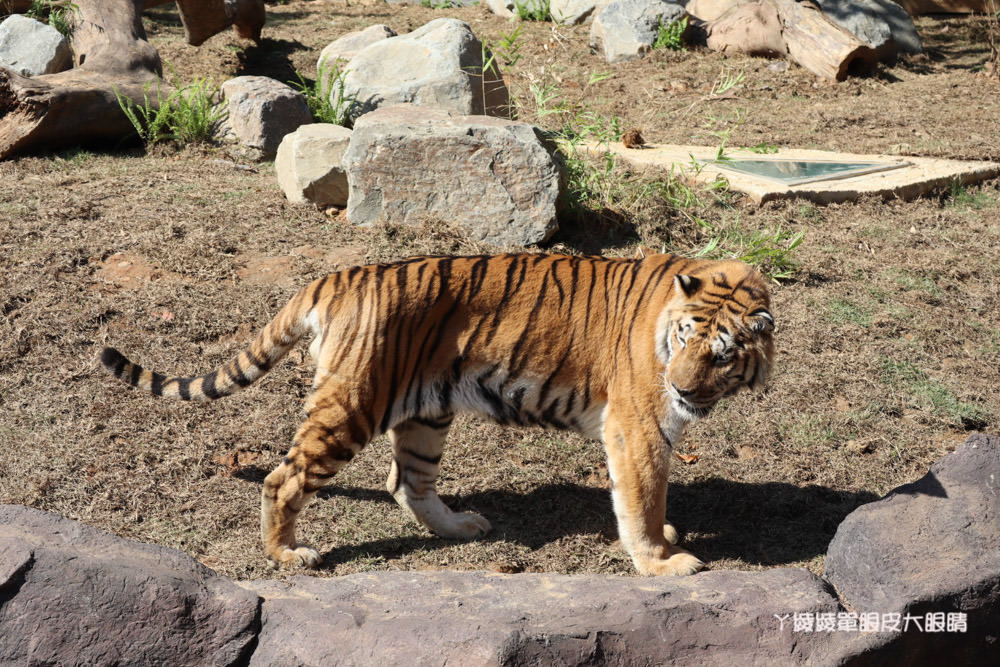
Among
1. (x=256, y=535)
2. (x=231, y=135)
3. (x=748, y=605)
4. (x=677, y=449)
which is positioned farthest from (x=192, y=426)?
(x=231, y=135)

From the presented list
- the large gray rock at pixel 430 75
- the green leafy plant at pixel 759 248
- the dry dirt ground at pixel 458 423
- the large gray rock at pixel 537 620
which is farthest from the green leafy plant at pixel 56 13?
the large gray rock at pixel 537 620

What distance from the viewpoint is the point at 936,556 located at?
330 centimetres

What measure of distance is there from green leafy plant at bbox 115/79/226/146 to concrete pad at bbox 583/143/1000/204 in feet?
10.1

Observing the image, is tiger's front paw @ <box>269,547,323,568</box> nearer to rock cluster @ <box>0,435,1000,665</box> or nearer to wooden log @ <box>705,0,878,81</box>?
rock cluster @ <box>0,435,1000,665</box>

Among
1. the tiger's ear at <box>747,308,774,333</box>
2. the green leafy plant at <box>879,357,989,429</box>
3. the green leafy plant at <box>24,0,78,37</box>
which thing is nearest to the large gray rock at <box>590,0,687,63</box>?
the green leafy plant at <box>24,0,78,37</box>

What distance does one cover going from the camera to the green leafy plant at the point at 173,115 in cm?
773

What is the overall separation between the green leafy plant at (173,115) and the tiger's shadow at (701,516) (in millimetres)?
4485

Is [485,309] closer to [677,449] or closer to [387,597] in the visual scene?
[387,597]

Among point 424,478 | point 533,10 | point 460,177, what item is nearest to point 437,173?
point 460,177

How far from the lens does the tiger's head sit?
11.6ft

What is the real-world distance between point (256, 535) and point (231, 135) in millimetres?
4865

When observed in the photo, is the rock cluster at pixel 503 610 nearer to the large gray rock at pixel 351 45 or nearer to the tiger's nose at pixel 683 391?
the tiger's nose at pixel 683 391

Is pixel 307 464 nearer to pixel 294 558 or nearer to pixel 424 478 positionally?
pixel 294 558

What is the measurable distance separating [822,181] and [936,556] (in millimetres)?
4688
